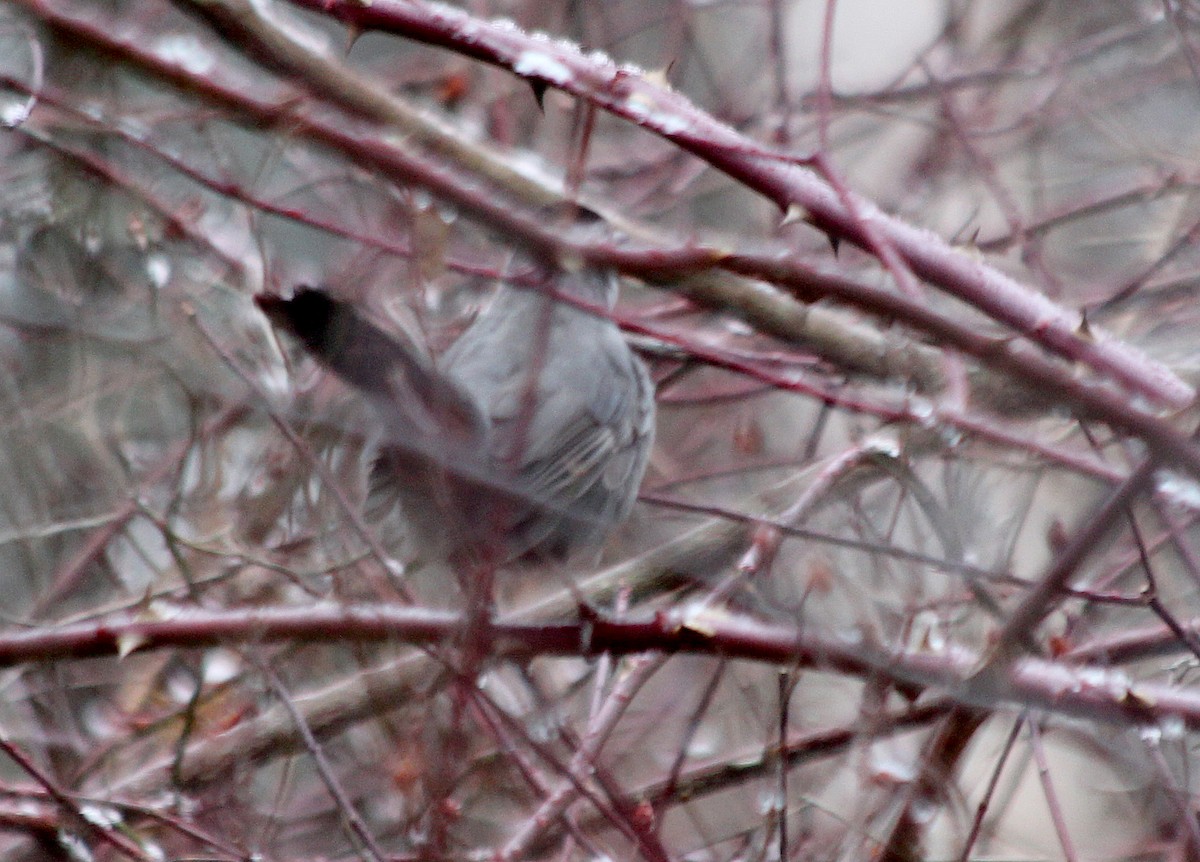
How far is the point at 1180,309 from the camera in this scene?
14.2 ft

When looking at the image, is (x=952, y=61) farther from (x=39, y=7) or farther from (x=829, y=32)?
(x=39, y=7)

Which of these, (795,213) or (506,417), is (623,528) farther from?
(795,213)

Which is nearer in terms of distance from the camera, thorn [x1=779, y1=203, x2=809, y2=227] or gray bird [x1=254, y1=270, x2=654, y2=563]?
gray bird [x1=254, y1=270, x2=654, y2=563]

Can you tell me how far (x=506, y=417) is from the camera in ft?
11.9

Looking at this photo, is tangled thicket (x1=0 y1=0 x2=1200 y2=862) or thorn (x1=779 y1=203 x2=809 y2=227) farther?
thorn (x1=779 y1=203 x2=809 y2=227)

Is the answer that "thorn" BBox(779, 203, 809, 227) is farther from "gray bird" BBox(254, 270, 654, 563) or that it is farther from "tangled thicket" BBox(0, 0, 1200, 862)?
"gray bird" BBox(254, 270, 654, 563)

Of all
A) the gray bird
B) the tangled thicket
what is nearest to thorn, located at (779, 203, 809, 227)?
the tangled thicket

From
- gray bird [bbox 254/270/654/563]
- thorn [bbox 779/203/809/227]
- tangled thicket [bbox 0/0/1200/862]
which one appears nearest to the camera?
gray bird [bbox 254/270/654/563]

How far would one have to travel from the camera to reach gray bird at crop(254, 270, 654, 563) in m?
2.06

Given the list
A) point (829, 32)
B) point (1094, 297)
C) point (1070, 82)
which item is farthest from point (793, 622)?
point (1070, 82)

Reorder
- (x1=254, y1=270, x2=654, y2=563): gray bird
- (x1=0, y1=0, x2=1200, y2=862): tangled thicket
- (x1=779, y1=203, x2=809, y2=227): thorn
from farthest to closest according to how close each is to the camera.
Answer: (x1=779, y1=203, x2=809, y2=227): thorn, (x1=0, y1=0, x2=1200, y2=862): tangled thicket, (x1=254, y1=270, x2=654, y2=563): gray bird

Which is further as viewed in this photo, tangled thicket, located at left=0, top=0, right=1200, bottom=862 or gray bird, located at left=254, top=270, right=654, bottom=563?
tangled thicket, located at left=0, top=0, right=1200, bottom=862

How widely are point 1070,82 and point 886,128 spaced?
3.70 ft

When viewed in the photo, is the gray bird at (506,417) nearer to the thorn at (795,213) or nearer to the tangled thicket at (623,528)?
the tangled thicket at (623,528)
